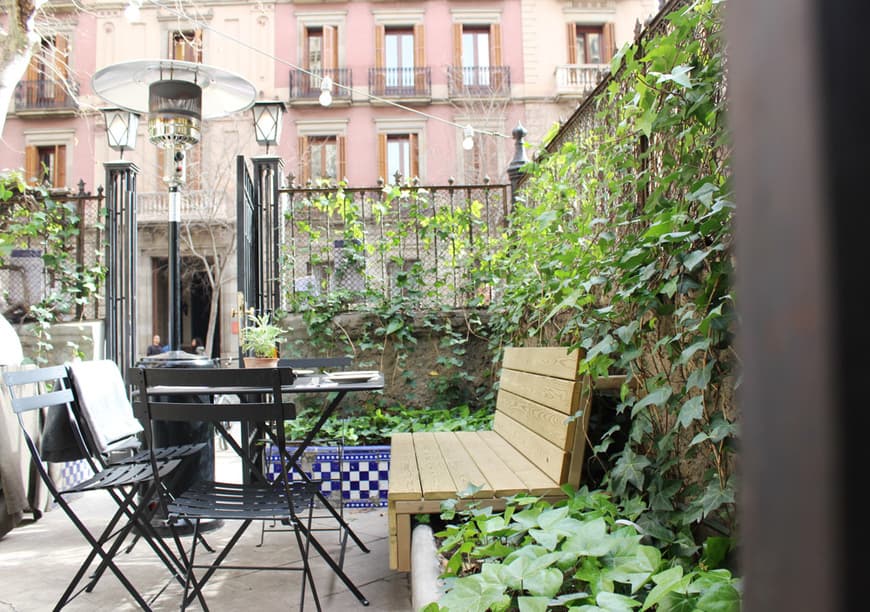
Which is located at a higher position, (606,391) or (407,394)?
(606,391)

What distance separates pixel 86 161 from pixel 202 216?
16.2 ft

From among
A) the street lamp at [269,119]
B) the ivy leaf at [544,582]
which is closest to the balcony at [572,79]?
the street lamp at [269,119]

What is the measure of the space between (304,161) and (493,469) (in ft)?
51.3

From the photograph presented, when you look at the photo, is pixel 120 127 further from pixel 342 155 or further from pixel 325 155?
pixel 325 155

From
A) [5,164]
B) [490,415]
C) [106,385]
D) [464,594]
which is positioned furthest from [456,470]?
[5,164]

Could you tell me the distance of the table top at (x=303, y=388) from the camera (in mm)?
2416

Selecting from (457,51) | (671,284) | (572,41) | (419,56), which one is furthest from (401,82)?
(671,284)

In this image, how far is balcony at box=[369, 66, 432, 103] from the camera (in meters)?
18.0

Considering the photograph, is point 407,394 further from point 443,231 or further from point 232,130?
point 232,130

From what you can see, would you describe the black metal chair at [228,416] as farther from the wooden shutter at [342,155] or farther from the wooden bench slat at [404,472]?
the wooden shutter at [342,155]

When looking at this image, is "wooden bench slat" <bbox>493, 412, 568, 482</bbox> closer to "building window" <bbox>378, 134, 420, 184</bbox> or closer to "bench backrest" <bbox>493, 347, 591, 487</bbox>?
"bench backrest" <bbox>493, 347, 591, 487</bbox>

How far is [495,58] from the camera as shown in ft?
60.0

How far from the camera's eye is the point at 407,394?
5398mm

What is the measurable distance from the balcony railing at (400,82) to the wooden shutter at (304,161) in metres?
2.50
